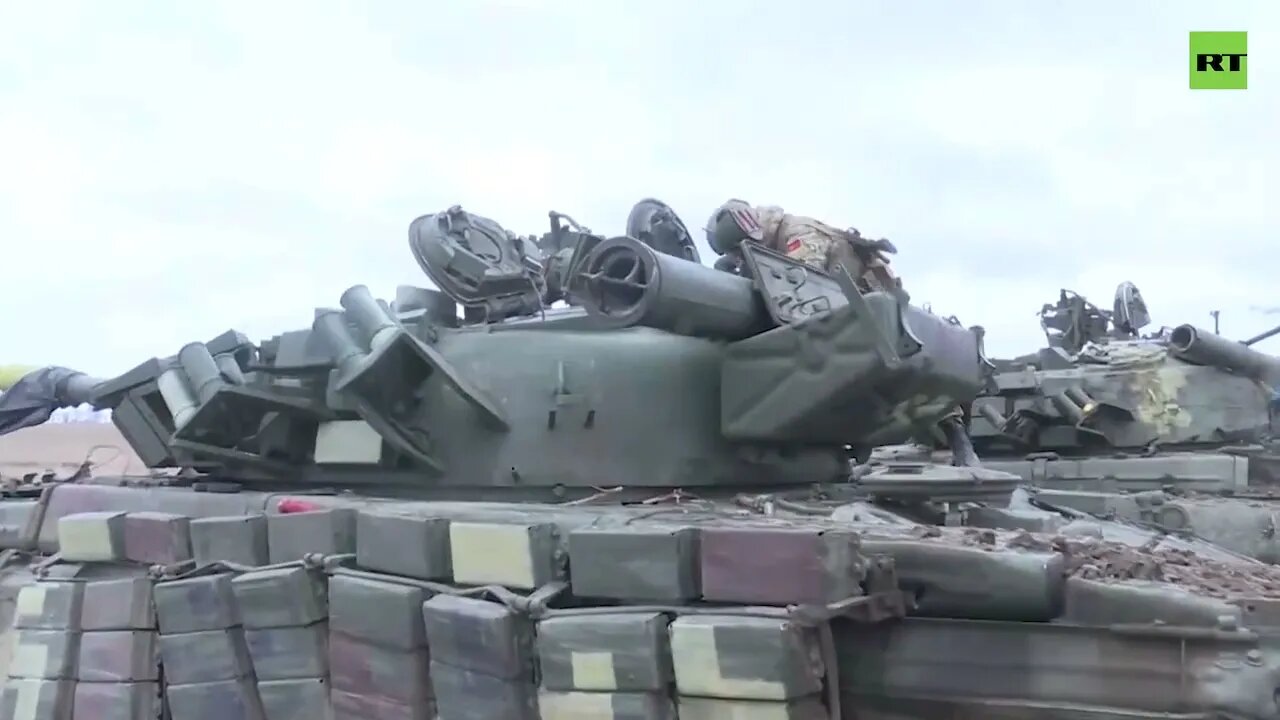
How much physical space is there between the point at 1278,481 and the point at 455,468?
8.89m

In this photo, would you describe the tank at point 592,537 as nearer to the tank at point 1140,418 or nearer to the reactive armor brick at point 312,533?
the reactive armor brick at point 312,533

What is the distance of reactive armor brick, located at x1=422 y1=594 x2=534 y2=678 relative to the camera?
5.44m

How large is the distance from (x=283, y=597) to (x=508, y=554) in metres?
1.37

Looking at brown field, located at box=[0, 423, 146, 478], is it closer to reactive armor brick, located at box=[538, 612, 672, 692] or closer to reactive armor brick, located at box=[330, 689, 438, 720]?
reactive armor brick, located at box=[330, 689, 438, 720]

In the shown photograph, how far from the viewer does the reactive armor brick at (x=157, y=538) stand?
7.06 metres

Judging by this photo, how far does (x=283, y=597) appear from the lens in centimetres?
636

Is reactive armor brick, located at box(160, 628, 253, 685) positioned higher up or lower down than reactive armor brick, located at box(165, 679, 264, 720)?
higher up

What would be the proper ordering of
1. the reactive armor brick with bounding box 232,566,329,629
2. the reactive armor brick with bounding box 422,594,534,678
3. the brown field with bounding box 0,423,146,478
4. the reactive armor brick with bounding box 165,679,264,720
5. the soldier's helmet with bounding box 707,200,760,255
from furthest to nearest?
the brown field with bounding box 0,423,146,478 → the soldier's helmet with bounding box 707,200,760,255 → the reactive armor brick with bounding box 165,679,264,720 → the reactive armor brick with bounding box 232,566,329,629 → the reactive armor brick with bounding box 422,594,534,678

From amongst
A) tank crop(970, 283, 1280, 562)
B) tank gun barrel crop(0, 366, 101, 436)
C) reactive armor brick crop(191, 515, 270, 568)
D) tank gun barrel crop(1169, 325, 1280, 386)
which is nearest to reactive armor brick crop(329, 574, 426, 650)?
reactive armor brick crop(191, 515, 270, 568)

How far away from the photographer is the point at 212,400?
7844mm

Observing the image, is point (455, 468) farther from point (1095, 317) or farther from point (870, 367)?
point (1095, 317)

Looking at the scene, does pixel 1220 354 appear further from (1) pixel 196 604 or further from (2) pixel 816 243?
(1) pixel 196 604

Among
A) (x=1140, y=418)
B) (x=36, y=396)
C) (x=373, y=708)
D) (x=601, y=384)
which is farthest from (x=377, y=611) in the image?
(x=1140, y=418)

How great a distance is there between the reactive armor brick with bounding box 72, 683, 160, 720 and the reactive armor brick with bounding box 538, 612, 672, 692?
9.23 ft
